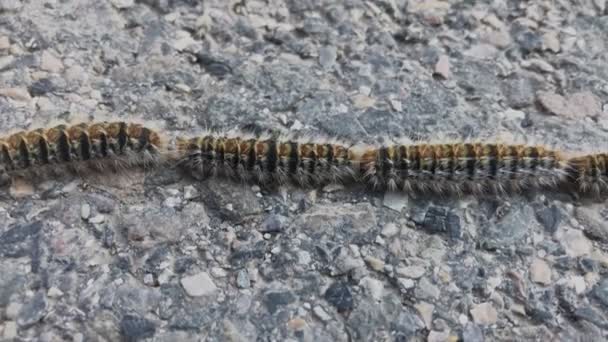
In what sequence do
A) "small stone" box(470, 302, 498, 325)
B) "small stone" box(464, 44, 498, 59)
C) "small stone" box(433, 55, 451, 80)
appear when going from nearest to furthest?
"small stone" box(470, 302, 498, 325), "small stone" box(433, 55, 451, 80), "small stone" box(464, 44, 498, 59)

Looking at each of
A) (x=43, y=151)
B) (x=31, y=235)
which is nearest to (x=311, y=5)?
(x=43, y=151)

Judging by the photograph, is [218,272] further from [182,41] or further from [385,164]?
[182,41]

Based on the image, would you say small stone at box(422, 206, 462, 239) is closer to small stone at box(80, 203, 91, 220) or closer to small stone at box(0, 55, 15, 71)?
small stone at box(80, 203, 91, 220)

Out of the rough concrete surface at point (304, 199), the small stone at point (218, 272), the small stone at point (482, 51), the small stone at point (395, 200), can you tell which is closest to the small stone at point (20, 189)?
the rough concrete surface at point (304, 199)

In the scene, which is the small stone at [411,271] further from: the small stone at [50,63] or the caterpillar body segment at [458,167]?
the small stone at [50,63]

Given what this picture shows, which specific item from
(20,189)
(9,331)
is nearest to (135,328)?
(9,331)

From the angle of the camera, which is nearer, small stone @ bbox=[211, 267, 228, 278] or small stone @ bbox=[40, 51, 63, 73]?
small stone @ bbox=[211, 267, 228, 278]

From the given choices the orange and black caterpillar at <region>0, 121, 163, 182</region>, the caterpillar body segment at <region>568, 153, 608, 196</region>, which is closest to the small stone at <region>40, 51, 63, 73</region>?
the orange and black caterpillar at <region>0, 121, 163, 182</region>
